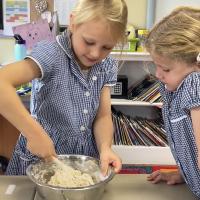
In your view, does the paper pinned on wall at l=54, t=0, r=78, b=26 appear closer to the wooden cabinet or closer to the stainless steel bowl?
the wooden cabinet

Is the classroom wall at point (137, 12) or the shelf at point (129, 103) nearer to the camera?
the shelf at point (129, 103)

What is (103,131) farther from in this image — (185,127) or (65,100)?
(185,127)

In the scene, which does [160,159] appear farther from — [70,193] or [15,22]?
[70,193]

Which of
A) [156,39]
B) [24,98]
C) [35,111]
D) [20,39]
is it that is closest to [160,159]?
[24,98]

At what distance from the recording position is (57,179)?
0.96 m

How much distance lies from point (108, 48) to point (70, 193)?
47 cm

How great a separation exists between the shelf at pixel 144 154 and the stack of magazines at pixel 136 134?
43 millimetres

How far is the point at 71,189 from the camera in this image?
77 centimetres

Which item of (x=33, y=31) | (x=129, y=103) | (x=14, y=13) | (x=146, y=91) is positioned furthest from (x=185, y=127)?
(x=14, y=13)

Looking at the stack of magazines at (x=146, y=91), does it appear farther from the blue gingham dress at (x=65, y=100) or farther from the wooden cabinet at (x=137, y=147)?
the blue gingham dress at (x=65, y=100)

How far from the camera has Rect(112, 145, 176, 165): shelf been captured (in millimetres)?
2314

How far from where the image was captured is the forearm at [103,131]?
1130 millimetres

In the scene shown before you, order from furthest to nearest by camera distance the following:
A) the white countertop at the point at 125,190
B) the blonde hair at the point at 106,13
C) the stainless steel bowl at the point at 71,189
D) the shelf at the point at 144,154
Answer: the shelf at the point at 144,154
the blonde hair at the point at 106,13
the white countertop at the point at 125,190
the stainless steel bowl at the point at 71,189

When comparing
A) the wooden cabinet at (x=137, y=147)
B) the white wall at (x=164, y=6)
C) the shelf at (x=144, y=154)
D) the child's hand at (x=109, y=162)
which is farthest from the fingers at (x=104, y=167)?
the white wall at (x=164, y=6)
